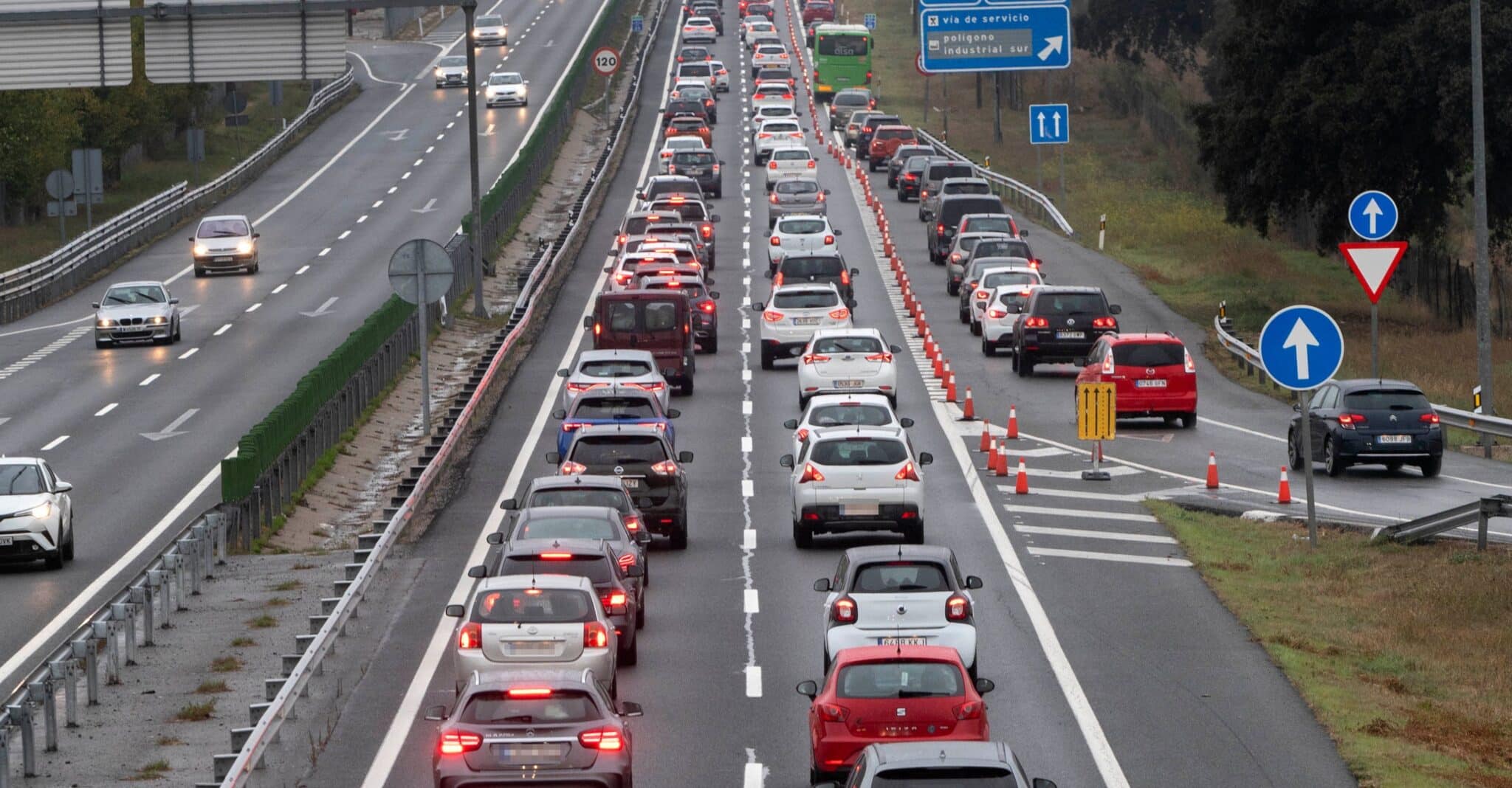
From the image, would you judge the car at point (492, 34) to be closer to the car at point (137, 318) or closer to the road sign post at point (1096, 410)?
the car at point (137, 318)

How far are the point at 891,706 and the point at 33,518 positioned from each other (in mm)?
14871

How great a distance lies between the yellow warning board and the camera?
31.0m

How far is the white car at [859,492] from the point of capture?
26.4 m

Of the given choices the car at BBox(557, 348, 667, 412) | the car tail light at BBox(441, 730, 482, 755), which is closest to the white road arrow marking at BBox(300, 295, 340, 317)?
the car at BBox(557, 348, 667, 412)

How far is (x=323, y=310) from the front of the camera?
53062mm

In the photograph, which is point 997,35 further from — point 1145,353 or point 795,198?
point 1145,353

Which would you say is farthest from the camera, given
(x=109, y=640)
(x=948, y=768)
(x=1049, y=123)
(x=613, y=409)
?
(x=1049, y=123)

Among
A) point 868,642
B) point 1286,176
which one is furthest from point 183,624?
point 1286,176

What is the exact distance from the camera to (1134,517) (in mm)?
28953

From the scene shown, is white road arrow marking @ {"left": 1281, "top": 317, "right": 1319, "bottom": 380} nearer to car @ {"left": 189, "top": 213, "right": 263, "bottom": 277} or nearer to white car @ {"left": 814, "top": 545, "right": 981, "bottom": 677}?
white car @ {"left": 814, "top": 545, "right": 981, "bottom": 677}

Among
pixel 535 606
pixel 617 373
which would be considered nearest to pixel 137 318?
pixel 617 373

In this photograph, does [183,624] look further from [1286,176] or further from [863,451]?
[1286,176]

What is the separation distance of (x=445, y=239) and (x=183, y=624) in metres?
40.7

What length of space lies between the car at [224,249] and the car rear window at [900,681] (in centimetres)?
4693
